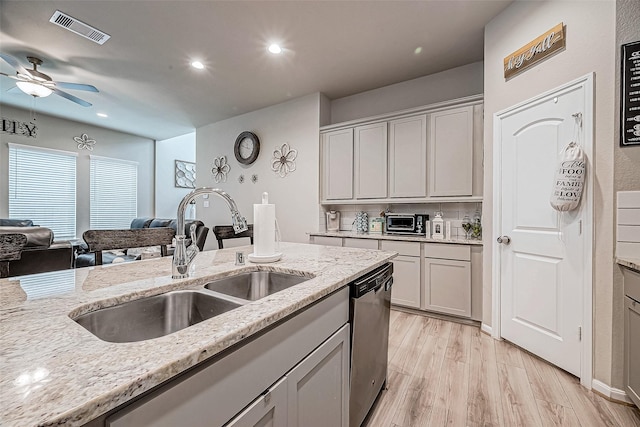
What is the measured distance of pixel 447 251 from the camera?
9.54 ft

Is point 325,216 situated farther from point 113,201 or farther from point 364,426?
point 113,201

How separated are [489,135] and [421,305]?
6.15 feet

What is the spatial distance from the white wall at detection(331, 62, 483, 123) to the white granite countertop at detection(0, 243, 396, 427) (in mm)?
3224

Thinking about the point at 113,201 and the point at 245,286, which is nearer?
the point at 245,286

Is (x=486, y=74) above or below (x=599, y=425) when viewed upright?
above

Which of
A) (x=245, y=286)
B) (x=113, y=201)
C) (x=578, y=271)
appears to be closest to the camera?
(x=245, y=286)

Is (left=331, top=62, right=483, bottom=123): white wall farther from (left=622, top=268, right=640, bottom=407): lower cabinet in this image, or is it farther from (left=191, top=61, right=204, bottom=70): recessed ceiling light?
(left=622, top=268, right=640, bottom=407): lower cabinet

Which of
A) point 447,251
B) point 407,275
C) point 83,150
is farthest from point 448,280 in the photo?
point 83,150

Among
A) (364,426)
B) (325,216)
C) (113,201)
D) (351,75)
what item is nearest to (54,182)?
(113,201)

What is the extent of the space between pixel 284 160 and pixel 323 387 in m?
3.72

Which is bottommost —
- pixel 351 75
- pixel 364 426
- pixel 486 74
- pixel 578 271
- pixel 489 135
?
pixel 364 426

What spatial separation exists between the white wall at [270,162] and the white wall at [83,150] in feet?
7.31

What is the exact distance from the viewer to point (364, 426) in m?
1.52

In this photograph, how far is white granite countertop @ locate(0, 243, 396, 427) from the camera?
41cm
